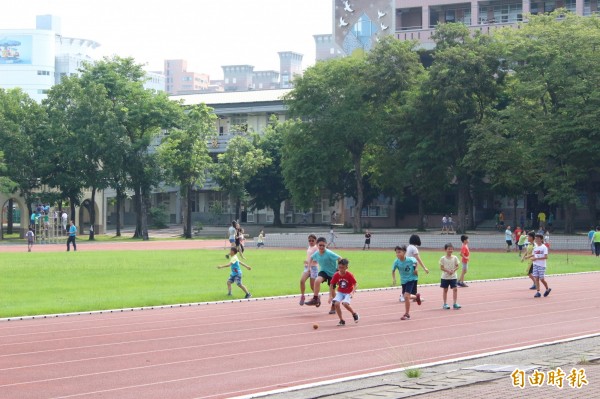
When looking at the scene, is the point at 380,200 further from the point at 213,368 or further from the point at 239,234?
the point at 213,368

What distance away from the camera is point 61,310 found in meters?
22.7

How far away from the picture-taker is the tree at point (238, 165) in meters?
86.1

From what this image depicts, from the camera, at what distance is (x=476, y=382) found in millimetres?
11945

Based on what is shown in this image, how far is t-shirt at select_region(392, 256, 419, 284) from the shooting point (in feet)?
70.1

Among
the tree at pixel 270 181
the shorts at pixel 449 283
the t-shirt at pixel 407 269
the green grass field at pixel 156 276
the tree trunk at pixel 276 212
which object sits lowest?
the green grass field at pixel 156 276

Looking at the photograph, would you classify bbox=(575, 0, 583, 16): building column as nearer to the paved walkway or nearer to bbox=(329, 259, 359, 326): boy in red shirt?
bbox=(329, 259, 359, 326): boy in red shirt

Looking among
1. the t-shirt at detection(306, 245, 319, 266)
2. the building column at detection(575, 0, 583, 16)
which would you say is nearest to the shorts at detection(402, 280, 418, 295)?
the t-shirt at detection(306, 245, 319, 266)

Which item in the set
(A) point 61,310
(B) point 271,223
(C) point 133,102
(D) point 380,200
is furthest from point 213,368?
(B) point 271,223

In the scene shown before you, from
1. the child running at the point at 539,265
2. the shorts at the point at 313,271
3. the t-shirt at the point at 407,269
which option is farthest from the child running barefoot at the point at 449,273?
the child running at the point at 539,265

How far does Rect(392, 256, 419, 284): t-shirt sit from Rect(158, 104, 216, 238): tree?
56593mm

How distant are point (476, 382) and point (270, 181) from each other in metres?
77.9

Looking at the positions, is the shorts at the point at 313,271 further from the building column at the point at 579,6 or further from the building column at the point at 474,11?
the building column at the point at 474,11

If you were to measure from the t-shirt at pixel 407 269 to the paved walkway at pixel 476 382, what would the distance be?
653 centimetres

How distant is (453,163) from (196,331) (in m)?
47.4
